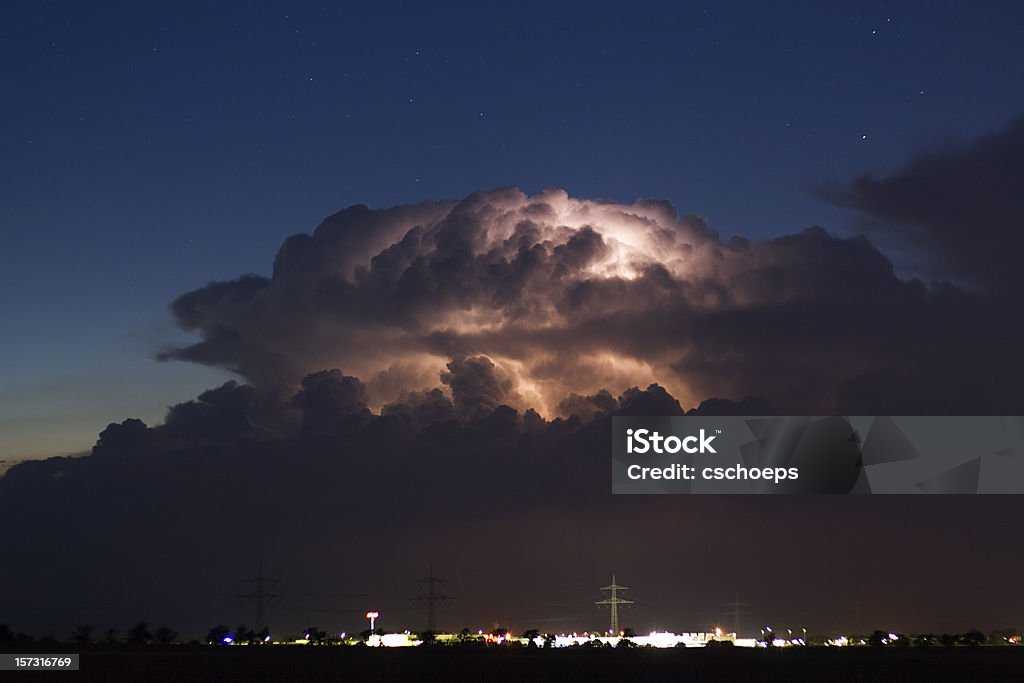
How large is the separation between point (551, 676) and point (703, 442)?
3026 cm

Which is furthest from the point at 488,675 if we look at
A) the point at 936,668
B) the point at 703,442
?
the point at 936,668

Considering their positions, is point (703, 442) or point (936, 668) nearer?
point (703, 442)

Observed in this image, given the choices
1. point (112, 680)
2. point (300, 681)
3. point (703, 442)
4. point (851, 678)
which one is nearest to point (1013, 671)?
point (851, 678)

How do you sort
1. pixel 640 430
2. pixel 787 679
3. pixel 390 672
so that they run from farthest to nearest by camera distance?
1. pixel 640 430
2. pixel 390 672
3. pixel 787 679

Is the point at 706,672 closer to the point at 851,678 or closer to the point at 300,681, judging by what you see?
the point at 851,678

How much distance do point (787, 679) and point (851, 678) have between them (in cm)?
643

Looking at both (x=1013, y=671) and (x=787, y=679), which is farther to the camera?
(x=1013, y=671)

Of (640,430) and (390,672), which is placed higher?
(640,430)

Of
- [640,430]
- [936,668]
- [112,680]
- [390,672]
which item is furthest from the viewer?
[936,668]

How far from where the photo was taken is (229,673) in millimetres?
112375

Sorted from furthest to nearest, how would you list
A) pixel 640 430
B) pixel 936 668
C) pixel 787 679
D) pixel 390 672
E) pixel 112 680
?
pixel 936 668, pixel 640 430, pixel 390 672, pixel 787 679, pixel 112 680

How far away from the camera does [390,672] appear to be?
11150 cm

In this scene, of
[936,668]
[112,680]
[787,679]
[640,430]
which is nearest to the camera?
[112,680]

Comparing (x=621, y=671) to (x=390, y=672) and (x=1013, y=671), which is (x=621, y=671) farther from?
(x=1013, y=671)
